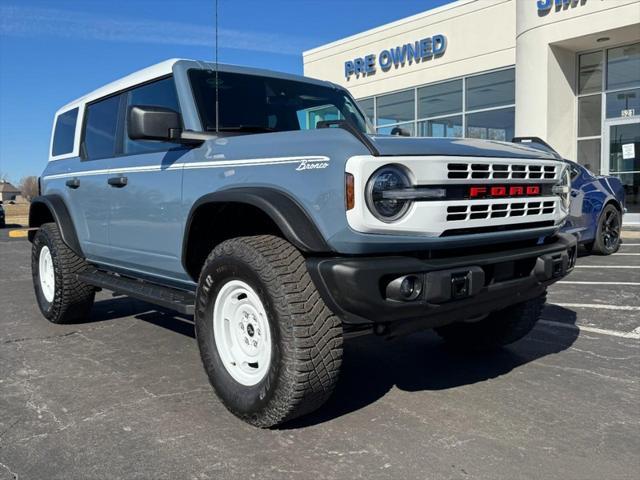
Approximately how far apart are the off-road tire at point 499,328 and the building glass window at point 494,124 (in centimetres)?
1285

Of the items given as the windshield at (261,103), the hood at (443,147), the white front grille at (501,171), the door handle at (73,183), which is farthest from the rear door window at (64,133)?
the white front grille at (501,171)

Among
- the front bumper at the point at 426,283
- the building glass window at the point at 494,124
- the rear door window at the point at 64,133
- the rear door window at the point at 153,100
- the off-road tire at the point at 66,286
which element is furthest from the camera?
the building glass window at the point at 494,124

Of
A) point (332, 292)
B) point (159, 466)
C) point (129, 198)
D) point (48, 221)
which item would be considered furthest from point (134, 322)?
point (332, 292)

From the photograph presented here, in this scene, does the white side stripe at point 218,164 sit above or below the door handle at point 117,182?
above

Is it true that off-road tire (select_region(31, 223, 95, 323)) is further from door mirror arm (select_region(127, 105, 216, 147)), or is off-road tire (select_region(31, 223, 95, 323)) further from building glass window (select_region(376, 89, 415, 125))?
building glass window (select_region(376, 89, 415, 125))

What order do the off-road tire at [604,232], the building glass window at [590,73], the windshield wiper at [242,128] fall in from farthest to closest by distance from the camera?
the building glass window at [590,73] → the off-road tire at [604,232] → the windshield wiper at [242,128]

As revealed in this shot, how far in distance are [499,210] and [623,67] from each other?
14004 mm

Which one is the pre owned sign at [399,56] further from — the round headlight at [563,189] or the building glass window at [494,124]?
the round headlight at [563,189]

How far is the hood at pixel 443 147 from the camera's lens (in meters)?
2.66

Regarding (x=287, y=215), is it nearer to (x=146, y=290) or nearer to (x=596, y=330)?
(x=146, y=290)

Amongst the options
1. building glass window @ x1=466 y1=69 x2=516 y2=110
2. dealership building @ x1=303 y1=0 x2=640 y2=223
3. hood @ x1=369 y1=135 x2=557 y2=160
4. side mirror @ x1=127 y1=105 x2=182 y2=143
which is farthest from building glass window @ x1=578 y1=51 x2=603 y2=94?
side mirror @ x1=127 y1=105 x2=182 y2=143

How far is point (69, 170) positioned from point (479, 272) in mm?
4008

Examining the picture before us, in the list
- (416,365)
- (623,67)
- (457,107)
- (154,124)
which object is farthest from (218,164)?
(457,107)

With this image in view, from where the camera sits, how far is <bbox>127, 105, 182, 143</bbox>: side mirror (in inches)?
131
